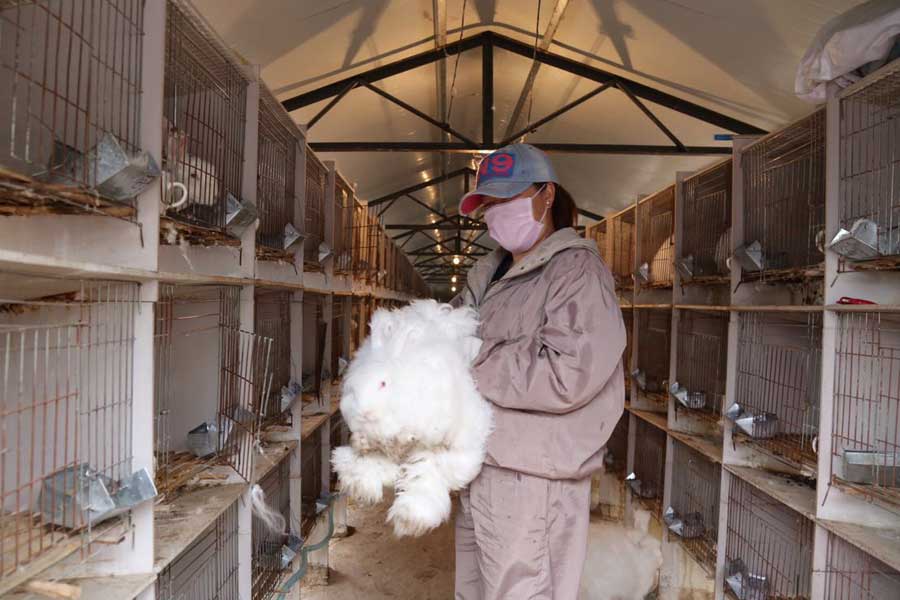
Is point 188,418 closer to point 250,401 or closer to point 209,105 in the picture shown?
point 250,401

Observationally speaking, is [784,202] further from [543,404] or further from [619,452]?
[619,452]

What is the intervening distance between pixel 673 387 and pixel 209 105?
2.93 metres

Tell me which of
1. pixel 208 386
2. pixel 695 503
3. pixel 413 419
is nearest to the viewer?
pixel 413 419

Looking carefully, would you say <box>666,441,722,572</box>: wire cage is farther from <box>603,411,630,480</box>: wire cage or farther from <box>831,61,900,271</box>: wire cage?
<box>831,61,900,271</box>: wire cage

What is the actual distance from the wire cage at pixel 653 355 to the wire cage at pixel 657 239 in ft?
0.81

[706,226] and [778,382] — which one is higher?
Answer: [706,226]

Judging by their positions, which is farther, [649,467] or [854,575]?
[649,467]

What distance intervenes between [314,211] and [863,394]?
289 centimetres

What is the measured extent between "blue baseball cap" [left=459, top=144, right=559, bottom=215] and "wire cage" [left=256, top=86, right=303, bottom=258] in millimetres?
1123

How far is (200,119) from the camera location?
2.00m

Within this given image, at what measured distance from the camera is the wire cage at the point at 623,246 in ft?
16.1

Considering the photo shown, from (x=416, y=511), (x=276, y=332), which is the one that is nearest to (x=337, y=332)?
(x=276, y=332)

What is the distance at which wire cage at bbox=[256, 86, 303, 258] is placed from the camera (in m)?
2.50

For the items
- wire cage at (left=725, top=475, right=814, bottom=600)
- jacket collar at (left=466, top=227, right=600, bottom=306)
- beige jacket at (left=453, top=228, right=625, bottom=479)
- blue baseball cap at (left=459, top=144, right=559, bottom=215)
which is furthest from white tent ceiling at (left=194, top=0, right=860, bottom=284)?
wire cage at (left=725, top=475, right=814, bottom=600)
